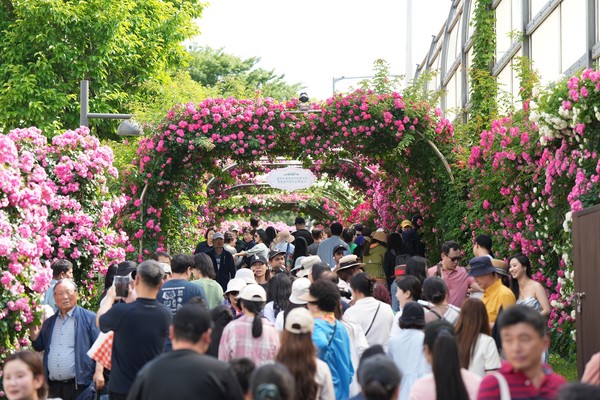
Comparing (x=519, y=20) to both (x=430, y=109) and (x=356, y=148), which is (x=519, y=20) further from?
(x=356, y=148)

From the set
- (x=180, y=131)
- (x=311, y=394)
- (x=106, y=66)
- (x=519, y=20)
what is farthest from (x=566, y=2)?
(x=106, y=66)

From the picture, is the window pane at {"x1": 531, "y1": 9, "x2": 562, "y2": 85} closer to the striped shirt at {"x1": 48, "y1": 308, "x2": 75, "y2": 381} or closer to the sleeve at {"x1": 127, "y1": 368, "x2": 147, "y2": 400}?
the striped shirt at {"x1": 48, "y1": 308, "x2": 75, "y2": 381}

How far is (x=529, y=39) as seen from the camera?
59.9 feet

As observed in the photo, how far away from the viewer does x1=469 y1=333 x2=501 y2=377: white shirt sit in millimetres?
7453

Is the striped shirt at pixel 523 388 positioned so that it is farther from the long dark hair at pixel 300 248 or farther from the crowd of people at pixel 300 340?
the long dark hair at pixel 300 248

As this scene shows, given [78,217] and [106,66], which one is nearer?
[78,217]

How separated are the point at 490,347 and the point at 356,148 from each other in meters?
12.7

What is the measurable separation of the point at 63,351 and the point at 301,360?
3.66m

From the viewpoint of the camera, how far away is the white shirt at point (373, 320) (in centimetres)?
875

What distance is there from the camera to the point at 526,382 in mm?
5445

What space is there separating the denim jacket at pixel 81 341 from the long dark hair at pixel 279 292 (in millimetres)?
1591

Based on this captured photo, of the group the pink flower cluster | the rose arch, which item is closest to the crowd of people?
the pink flower cluster

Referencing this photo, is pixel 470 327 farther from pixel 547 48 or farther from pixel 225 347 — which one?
pixel 547 48

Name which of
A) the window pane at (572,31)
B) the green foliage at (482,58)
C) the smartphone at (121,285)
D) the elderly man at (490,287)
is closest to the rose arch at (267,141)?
the green foliage at (482,58)
